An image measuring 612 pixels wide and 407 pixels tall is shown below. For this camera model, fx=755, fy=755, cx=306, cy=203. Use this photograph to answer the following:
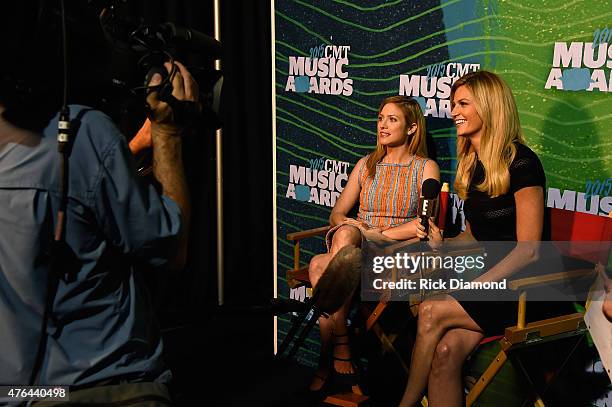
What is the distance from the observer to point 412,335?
3.79 meters

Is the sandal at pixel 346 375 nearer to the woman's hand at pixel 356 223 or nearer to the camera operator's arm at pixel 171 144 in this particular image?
the woman's hand at pixel 356 223

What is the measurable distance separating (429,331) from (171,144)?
1.88 m

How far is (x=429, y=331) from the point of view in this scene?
3.12m

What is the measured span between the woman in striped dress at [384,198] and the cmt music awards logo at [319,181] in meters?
0.30

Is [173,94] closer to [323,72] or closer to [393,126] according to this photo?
[393,126]

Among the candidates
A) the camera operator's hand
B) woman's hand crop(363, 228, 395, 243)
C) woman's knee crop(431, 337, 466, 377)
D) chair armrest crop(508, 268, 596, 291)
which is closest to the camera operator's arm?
the camera operator's hand

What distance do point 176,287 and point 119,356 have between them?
3908 mm

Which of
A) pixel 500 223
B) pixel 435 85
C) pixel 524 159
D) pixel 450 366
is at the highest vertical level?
pixel 435 85

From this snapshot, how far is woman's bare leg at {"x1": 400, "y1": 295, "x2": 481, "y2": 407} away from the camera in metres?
3.11

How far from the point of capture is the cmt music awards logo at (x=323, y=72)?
12.9ft

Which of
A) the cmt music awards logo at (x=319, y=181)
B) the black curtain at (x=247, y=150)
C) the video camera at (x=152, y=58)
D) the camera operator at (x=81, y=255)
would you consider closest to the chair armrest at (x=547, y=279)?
the cmt music awards logo at (x=319, y=181)

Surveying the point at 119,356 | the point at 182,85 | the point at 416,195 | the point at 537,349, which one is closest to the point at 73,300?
the point at 119,356

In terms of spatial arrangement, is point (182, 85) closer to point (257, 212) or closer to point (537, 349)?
point (537, 349)

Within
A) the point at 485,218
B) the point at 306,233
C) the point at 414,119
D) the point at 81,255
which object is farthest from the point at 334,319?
the point at 81,255
